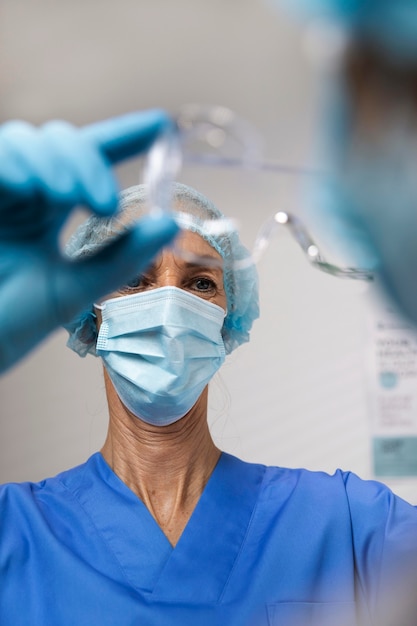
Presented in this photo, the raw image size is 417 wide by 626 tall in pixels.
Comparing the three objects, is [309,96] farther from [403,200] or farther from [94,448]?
[94,448]

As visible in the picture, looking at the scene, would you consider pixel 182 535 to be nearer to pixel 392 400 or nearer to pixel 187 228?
pixel 187 228

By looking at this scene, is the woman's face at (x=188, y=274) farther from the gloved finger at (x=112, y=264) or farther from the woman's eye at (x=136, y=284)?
the gloved finger at (x=112, y=264)

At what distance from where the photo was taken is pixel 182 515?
1.18 metres

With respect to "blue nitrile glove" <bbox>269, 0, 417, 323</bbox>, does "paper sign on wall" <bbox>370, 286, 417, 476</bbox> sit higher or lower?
lower

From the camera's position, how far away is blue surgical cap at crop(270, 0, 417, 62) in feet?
1.84

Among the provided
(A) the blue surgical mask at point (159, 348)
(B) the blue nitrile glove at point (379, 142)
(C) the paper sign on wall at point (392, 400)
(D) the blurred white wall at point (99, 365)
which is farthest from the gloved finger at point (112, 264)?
(C) the paper sign on wall at point (392, 400)

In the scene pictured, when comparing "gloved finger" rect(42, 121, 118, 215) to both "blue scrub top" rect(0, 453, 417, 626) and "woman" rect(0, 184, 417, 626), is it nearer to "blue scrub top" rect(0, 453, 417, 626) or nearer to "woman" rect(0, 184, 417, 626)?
"woman" rect(0, 184, 417, 626)

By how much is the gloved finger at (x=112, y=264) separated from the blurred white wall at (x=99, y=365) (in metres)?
1.21

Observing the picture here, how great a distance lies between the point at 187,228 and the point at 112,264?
0.54 m

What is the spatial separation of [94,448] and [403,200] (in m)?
1.46

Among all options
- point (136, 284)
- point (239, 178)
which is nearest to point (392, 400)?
point (136, 284)

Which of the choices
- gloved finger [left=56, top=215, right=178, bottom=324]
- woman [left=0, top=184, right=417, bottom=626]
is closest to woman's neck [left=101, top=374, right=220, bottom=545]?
woman [left=0, top=184, right=417, bottom=626]

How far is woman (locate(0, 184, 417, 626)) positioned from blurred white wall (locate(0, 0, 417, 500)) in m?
0.63

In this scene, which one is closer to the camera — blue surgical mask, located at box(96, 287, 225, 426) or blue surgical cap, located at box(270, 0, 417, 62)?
blue surgical cap, located at box(270, 0, 417, 62)
